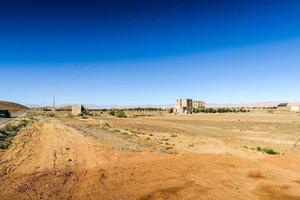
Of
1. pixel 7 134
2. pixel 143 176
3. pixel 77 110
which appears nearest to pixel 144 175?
pixel 143 176

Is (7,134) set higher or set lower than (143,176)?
higher

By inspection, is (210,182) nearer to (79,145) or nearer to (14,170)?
(14,170)

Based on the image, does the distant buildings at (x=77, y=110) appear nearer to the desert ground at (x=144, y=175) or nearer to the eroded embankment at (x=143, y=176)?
the desert ground at (x=144, y=175)

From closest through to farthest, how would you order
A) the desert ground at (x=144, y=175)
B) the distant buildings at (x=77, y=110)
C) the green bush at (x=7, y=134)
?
1. the desert ground at (x=144, y=175)
2. the green bush at (x=7, y=134)
3. the distant buildings at (x=77, y=110)

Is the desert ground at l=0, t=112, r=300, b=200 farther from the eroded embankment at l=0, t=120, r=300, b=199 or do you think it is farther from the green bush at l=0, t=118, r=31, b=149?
the green bush at l=0, t=118, r=31, b=149

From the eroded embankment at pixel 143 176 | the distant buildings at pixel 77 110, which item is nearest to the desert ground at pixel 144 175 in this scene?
the eroded embankment at pixel 143 176

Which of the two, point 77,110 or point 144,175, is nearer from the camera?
point 144,175

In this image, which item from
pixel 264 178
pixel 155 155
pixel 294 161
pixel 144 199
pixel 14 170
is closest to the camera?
pixel 144 199

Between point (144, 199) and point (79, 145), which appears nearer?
point (144, 199)

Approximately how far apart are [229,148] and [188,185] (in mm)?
10875

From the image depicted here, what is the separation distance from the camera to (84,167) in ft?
48.0

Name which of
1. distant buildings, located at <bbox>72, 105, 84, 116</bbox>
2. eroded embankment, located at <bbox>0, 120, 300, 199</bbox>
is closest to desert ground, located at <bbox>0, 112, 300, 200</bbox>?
eroded embankment, located at <bbox>0, 120, 300, 199</bbox>

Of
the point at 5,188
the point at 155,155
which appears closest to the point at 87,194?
the point at 5,188

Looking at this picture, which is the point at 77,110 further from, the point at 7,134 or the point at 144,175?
the point at 144,175
